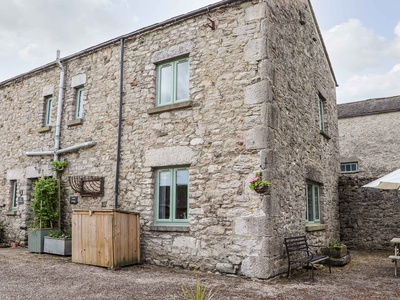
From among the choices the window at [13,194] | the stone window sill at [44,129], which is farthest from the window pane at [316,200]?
the window at [13,194]

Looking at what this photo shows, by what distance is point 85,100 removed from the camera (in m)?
9.48

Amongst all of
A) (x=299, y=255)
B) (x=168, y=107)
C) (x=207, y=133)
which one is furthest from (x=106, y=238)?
(x=299, y=255)

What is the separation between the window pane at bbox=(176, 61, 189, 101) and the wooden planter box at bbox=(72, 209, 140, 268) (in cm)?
272

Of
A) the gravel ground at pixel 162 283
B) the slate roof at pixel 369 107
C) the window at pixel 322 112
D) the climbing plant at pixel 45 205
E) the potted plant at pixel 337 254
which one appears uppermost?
the slate roof at pixel 369 107

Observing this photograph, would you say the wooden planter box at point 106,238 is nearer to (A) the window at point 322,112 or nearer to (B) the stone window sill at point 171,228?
(B) the stone window sill at point 171,228

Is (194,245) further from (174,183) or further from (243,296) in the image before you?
(243,296)

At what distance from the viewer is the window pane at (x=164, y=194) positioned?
25.1 ft

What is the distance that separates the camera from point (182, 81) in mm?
7918

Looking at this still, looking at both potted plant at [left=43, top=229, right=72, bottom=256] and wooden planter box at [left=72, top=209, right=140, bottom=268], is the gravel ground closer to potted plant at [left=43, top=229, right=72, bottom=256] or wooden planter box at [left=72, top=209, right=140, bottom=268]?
wooden planter box at [left=72, top=209, right=140, bottom=268]

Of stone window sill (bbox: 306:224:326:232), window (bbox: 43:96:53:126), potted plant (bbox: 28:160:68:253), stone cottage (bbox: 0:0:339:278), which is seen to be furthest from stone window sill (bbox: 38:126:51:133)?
stone window sill (bbox: 306:224:326:232)

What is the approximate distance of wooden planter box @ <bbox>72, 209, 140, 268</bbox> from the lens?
22.9 feet

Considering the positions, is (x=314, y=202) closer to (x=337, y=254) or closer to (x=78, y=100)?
(x=337, y=254)

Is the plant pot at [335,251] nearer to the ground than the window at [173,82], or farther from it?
nearer to the ground

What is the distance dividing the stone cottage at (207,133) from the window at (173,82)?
0.08 feet
